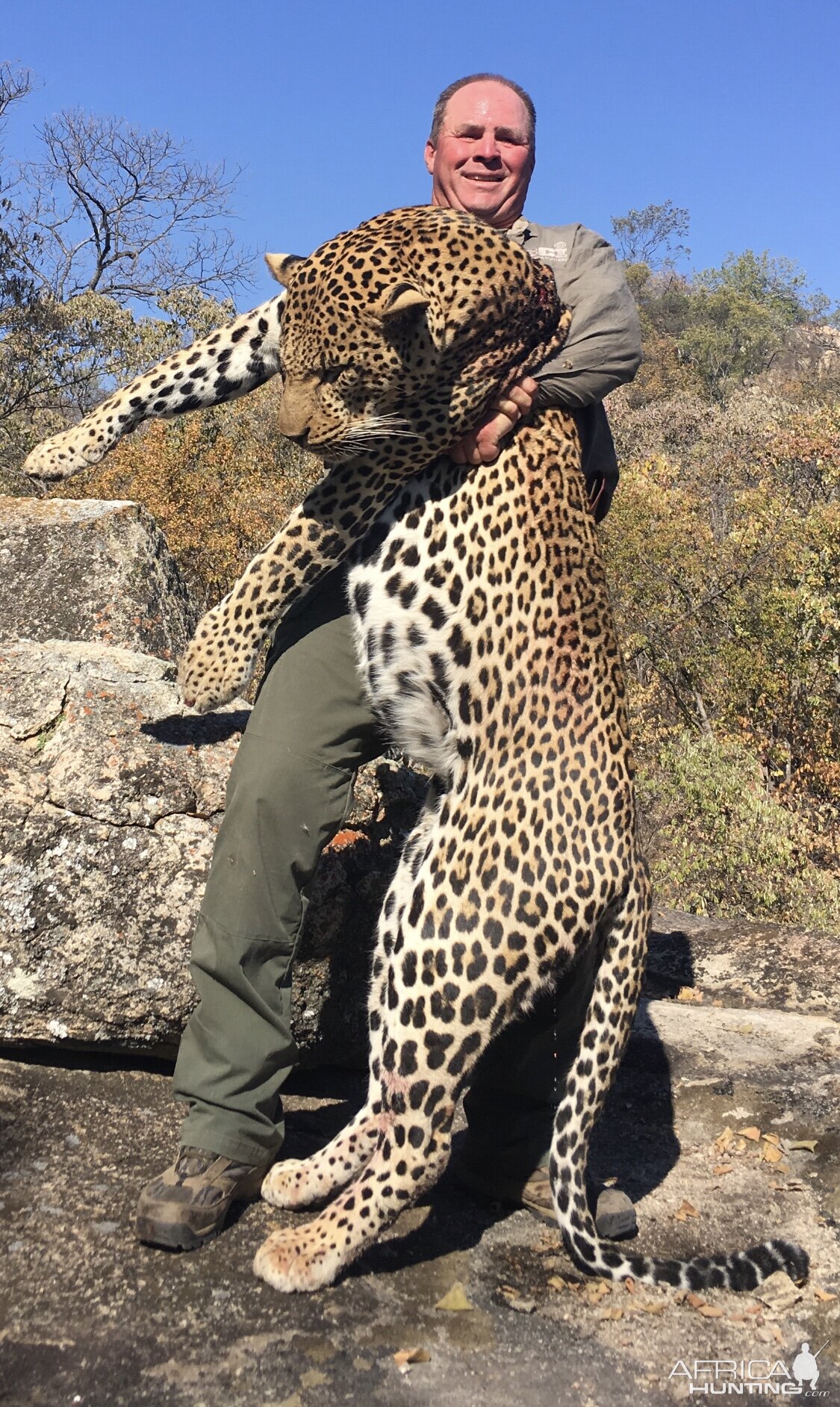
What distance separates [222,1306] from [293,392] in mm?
2642

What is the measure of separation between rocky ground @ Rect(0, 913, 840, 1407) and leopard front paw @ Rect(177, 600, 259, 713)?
59.6 inches

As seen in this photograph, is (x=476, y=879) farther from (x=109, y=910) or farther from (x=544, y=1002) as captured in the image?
(x=109, y=910)

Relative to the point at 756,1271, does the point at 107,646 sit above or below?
above

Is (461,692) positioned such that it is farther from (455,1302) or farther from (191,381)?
(455,1302)

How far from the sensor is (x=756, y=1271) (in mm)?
3727

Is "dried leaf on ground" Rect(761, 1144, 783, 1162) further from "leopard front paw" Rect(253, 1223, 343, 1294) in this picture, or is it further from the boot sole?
the boot sole

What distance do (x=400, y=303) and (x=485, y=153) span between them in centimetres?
112

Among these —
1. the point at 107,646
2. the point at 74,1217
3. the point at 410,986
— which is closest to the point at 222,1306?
the point at 74,1217

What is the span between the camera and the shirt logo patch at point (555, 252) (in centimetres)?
435

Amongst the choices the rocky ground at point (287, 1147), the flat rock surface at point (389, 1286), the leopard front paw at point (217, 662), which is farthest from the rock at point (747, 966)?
the leopard front paw at point (217, 662)

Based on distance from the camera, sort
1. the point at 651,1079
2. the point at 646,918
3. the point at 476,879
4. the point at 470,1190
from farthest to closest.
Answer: the point at 651,1079 < the point at 470,1190 < the point at 646,918 < the point at 476,879

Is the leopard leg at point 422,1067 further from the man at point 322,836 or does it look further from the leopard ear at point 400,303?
the leopard ear at point 400,303

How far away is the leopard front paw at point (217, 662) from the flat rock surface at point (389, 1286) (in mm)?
1513

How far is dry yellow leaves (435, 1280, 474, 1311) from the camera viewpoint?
11.7 feet
